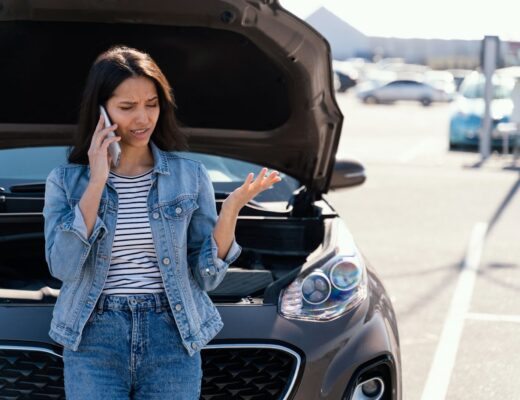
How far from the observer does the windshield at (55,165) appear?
5.12 metres

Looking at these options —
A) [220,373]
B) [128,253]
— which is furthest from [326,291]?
[128,253]

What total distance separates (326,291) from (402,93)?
38.6 m

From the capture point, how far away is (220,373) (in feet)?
12.1

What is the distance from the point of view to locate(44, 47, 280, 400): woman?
304 centimetres

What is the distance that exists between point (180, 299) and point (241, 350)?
634 millimetres

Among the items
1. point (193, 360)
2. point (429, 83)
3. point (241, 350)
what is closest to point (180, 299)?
point (193, 360)

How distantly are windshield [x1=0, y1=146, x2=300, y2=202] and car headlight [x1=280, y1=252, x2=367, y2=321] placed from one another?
3.76 ft

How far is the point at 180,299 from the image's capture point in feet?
10.3

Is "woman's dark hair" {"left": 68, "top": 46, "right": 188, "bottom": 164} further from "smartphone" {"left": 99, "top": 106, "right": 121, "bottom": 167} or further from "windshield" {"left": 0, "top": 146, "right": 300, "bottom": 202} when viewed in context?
"windshield" {"left": 0, "top": 146, "right": 300, "bottom": 202}

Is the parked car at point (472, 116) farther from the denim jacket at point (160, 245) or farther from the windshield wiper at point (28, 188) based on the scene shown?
the denim jacket at point (160, 245)

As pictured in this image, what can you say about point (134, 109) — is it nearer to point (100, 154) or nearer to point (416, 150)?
point (100, 154)

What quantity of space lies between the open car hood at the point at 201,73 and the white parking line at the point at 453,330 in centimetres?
127

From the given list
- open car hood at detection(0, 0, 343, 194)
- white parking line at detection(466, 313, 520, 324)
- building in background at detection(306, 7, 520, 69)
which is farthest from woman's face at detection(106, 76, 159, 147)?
building in background at detection(306, 7, 520, 69)

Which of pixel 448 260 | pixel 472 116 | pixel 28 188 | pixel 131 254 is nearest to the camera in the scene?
pixel 131 254
